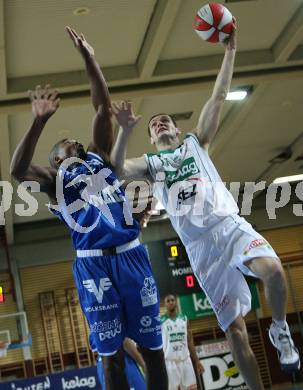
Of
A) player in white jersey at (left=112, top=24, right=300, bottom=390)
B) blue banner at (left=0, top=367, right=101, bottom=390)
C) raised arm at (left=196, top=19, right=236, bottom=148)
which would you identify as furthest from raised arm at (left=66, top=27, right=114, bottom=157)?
blue banner at (left=0, top=367, right=101, bottom=390)

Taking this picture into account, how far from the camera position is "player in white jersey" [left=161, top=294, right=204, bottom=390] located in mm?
13203

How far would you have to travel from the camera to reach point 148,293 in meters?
4.89

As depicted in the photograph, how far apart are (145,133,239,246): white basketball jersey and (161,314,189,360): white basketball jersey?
7909 mm

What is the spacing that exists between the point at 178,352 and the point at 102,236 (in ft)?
29.7

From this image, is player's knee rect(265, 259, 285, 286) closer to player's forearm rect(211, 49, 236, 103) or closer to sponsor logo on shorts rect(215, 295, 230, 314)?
sponsor logo on shorts rect(215, 295, 230, 314)

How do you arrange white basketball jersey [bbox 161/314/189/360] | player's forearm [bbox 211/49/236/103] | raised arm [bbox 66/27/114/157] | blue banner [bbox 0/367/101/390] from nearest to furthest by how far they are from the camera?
raised arm [bbox 66/27/114/157] → player's forearm [bbox 211/49/236/103] → blue banner [bbox 0/367/101/390] → white basketball jersey [bbox 161/314/189/360]

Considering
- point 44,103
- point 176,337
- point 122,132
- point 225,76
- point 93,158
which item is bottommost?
point 176,337

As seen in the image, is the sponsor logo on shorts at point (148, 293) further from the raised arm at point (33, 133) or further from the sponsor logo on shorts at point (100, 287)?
the raised arm at point (33, 133)

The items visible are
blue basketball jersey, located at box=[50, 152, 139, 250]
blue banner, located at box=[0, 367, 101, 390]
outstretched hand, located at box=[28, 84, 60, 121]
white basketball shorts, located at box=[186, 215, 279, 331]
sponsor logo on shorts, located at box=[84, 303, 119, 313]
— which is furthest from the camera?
blue banner, located at box=[0, 367, 101, 390]

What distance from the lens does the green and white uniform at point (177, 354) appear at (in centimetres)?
1321

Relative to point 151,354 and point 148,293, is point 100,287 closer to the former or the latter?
point 148,293

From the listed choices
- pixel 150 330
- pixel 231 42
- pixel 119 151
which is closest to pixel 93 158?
pixel 119 151

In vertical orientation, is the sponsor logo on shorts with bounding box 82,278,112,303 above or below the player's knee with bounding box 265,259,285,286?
above

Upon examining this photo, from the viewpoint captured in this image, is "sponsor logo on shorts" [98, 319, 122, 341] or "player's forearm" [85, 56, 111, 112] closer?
"sponsor logo on shorts" [98, 319, 122, 341]
